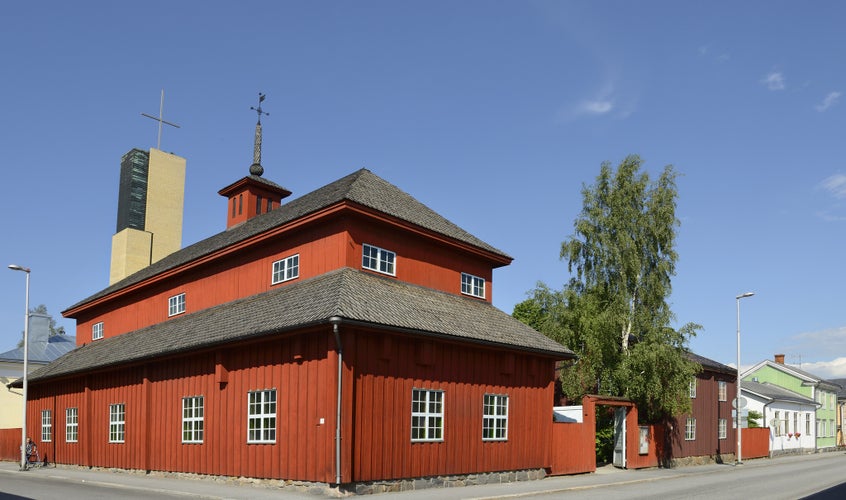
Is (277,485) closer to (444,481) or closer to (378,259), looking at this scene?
(444,481)

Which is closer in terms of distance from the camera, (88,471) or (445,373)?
(445,373)

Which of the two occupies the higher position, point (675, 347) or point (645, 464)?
point (675, 347)

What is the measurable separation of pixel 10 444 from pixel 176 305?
15.5m

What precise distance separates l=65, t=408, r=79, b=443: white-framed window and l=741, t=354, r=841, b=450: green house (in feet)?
172

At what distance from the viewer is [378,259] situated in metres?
24.0

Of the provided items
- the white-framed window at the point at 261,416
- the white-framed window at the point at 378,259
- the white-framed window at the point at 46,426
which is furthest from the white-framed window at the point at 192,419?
the white-framed window at the point at 46,426

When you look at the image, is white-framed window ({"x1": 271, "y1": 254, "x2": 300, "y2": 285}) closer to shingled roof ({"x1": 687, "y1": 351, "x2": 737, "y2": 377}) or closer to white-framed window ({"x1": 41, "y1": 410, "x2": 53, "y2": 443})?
white-framed window ({"x1": 41, "y1": 410, "x2": 53, "y2": 443})

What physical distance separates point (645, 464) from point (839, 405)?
50597mm

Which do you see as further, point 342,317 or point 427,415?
point 427,415

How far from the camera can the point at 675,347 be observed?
32.3 meters

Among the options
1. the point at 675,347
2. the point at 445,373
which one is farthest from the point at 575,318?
the point at 445,373

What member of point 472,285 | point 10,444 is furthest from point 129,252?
point 472,285

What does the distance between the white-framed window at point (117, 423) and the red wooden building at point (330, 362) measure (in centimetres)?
9

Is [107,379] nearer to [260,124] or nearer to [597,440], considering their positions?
[260,124]
